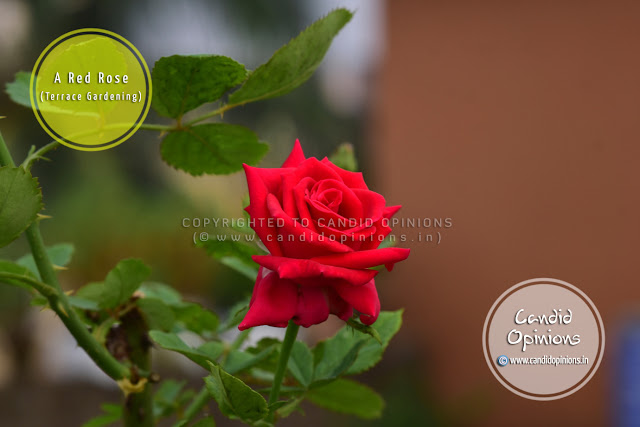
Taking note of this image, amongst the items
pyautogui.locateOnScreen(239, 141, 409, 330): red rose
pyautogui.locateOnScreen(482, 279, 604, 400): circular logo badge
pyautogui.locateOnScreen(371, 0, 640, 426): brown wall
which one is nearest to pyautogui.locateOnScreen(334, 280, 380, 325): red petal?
pyautogui.locateOnScreen(239, 141, 409, 330): red rose

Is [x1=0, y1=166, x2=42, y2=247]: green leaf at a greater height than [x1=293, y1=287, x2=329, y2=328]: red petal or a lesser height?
greater

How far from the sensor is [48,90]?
0.32m

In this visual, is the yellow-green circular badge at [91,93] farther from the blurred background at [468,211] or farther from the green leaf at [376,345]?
the blurred background at [468,211]

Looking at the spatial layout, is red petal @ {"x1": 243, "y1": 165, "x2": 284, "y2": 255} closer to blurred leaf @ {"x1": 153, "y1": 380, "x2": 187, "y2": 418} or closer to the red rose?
the red rose

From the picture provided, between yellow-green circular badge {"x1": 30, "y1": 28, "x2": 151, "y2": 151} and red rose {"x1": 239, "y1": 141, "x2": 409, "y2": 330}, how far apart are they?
4.0 inches

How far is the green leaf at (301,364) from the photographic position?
30cm

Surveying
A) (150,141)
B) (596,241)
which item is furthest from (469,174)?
(150,141)

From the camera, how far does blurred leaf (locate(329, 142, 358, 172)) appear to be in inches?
12.8

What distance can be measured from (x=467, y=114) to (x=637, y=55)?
592 mm

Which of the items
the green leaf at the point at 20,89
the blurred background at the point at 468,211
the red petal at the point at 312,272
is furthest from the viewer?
the blurred background at the point at 468,211

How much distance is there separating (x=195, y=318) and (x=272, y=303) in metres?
0.15

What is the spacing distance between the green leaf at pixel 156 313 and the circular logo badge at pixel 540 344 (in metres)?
0.21

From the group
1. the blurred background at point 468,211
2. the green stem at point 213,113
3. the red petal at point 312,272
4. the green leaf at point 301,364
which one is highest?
the blurred background at point 468,211

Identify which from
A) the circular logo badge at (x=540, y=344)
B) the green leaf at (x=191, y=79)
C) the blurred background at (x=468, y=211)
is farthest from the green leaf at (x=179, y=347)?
the blurred background at (x=468, y=211)
